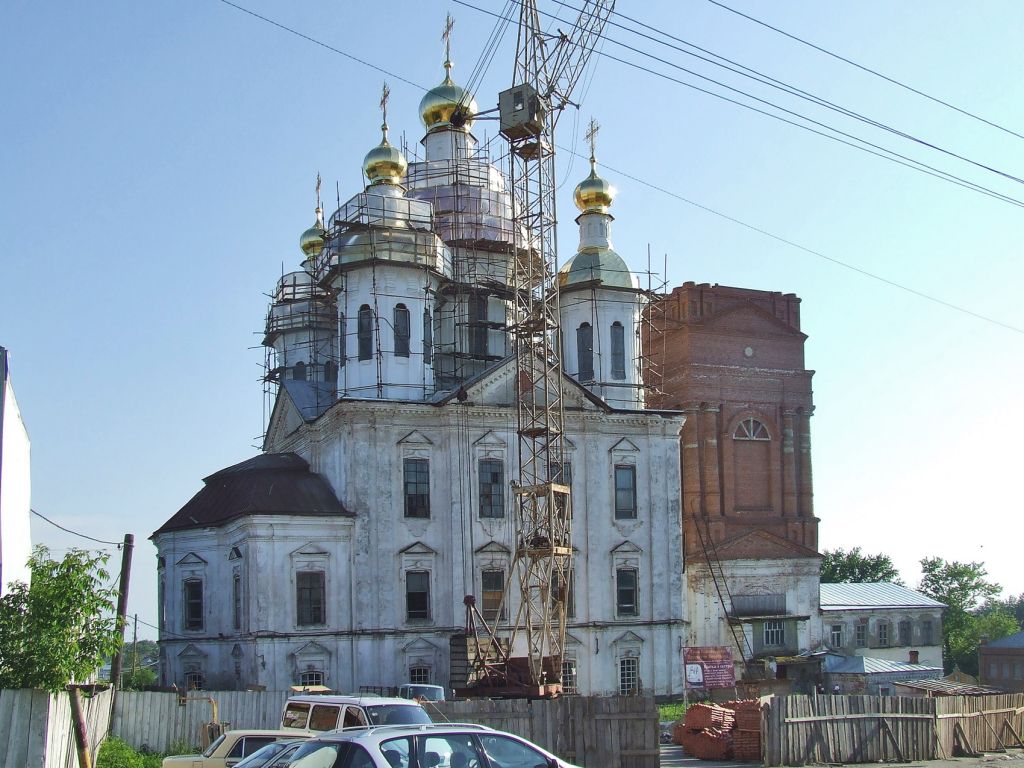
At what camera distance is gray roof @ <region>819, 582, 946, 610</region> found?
A: 4914cm

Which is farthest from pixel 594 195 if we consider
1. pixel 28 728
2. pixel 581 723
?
pixel 28 728

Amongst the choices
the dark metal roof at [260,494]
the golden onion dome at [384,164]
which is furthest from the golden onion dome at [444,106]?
the dark metal roof at [260,494]

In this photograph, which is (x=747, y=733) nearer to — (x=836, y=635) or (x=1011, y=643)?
(x=836, y=635)

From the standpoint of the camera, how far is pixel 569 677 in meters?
38.1

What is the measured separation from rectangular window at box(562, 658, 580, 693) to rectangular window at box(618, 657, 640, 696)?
5.25 ft

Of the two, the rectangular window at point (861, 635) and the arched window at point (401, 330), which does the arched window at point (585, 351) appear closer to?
the arched window at point (401, 330)

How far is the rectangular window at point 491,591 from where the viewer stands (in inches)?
1481

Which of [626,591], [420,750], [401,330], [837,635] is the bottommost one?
[837,635]

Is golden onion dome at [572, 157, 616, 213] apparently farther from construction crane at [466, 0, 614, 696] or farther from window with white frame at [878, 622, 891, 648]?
A: window with white frame at [878, 622, 891, 648]

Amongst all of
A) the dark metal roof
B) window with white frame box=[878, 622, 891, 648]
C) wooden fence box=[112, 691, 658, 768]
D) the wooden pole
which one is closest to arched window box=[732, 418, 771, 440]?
window with white frame box=[878, 622, 891, 648]

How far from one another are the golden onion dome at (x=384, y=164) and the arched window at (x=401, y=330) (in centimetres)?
560

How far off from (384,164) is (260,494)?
508 inches

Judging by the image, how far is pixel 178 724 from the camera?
26188 mm

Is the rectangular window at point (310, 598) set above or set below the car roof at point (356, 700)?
above
